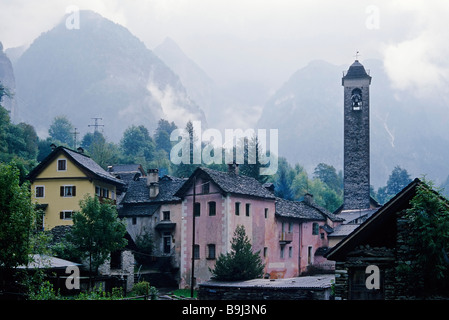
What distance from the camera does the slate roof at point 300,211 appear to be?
61.3 meters

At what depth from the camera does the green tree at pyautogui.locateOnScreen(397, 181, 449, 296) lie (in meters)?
19.3

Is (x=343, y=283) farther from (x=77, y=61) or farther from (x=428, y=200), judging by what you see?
(x=77, y=61)

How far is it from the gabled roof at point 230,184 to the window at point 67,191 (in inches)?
376

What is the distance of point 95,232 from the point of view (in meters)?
41.9

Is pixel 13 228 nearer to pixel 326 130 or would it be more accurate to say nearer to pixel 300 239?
pixel 300 239

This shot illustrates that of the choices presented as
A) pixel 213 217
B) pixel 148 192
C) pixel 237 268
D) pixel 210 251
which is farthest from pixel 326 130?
pixel 237 268

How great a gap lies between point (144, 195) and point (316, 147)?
11409 cm

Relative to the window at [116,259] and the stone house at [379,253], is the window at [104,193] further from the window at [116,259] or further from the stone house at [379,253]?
the stone house at [379,253]

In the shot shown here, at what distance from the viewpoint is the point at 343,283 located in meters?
22.9

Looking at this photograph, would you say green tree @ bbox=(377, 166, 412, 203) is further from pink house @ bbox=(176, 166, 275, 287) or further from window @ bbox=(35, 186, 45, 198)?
window @ bbox=(35, 186, 45, 198)

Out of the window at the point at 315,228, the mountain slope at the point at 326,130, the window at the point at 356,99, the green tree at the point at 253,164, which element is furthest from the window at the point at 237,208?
the mountain slope at the point at 326,130

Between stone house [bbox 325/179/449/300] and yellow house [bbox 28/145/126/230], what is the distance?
1442 inches

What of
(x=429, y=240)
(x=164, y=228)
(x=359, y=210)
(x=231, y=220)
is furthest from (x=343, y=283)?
(x=359, y=210)

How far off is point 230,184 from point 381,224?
33.6 m
